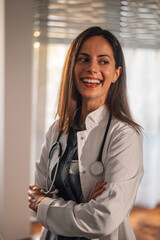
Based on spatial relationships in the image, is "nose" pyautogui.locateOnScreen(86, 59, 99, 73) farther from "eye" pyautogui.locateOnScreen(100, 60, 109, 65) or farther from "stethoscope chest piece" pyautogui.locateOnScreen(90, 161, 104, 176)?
"stethoscope chest piece" pyautogui.locateOnScreen(90, 161, 104, 176)

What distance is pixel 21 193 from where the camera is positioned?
2.51 meters

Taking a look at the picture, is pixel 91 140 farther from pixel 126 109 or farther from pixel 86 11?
pixel 86 11

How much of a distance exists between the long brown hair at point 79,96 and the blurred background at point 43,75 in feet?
1.95

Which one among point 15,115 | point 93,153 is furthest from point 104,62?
point 15,115

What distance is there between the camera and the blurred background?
2.34 m

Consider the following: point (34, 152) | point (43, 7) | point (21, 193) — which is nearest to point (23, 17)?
point (43, 7)

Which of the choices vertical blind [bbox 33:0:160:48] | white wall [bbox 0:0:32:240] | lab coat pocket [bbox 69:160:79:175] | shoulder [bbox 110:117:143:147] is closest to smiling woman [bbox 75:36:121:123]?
shoulder [bbox 110:117:143:147]

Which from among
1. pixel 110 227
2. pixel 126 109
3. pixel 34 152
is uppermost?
pixel 126 109

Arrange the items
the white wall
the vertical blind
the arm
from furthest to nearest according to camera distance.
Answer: the vertical blind
the white wall
the arm

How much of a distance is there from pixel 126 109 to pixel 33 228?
2.07m

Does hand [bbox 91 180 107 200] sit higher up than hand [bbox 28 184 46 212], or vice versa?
hand [bbox 91 180 107 200]

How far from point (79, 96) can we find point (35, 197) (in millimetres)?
495

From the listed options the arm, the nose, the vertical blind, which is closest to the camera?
the arm

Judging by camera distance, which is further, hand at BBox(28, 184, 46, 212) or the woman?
hand at BBox(28, 184, 46, 212)
